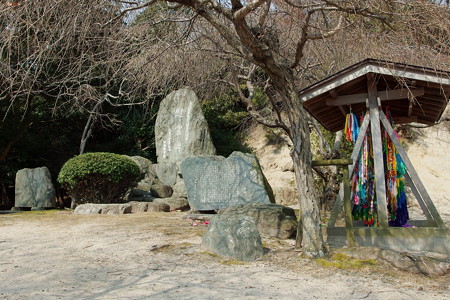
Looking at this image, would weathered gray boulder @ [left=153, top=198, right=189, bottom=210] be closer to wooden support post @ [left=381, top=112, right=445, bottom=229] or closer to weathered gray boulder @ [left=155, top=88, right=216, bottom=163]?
weathered gray boulder @ [left=155, top=88, right=216, bottom=163]

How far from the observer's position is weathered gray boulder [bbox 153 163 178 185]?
13953mm

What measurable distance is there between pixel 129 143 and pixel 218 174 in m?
7.33

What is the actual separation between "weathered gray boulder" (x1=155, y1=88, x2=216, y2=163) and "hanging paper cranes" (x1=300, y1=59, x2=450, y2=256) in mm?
7985

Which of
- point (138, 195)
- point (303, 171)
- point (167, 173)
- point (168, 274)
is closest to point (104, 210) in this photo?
point (138, 195)

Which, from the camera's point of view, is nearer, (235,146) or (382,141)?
(382,141)

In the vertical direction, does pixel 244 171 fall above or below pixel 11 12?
below

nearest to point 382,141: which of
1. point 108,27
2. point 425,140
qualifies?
point 108,27

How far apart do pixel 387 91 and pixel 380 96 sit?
0.12 m

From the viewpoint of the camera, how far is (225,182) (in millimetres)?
10367

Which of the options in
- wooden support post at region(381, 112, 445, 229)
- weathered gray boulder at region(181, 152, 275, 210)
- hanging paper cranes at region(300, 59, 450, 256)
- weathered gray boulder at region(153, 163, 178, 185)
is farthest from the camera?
weathered gray boulder at region(153, 163, 178, 185)

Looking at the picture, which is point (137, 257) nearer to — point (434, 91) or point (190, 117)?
point (434, 91)

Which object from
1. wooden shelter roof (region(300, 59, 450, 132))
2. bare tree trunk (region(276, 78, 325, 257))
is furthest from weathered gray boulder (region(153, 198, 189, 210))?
bare tree trunk (region(276, 78, 325, 257))

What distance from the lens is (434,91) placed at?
6258mm

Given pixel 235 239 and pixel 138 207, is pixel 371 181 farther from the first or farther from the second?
pixel 138 207
